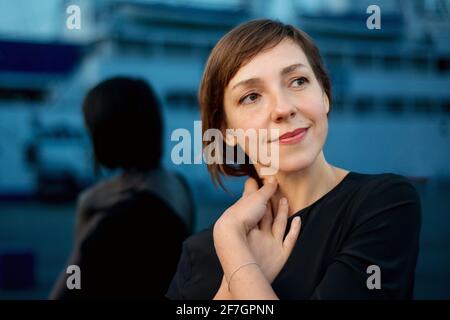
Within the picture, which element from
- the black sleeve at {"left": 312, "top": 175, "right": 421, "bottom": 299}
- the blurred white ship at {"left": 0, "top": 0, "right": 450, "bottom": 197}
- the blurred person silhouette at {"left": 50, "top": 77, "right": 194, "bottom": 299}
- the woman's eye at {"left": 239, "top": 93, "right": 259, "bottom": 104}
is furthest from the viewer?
the blurred white ship at {"left": 0, "top": 0, "right": 450, "bottom": 197}

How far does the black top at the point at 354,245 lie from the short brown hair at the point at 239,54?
0.20 m

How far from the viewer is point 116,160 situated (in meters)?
1.48

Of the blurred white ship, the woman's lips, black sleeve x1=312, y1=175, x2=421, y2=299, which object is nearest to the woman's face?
the woman's lips

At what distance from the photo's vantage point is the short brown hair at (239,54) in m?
0.93

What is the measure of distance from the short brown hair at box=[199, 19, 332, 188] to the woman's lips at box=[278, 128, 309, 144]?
0.35 feet

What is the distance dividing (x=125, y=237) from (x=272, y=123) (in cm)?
58

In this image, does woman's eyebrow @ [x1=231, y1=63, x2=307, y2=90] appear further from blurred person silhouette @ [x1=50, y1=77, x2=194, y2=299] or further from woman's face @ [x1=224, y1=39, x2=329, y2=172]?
blurred person silhouette @ [x1=50, y1=77, x2=194, y2=299]

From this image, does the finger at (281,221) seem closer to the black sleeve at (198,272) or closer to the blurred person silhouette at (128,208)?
the black sleeve at (198,272)

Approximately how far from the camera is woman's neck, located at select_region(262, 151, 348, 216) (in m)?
0.97

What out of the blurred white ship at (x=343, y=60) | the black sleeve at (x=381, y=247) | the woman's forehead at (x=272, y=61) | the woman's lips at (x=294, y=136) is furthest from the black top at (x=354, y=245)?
the blurred white ship at (x=343, y=60)

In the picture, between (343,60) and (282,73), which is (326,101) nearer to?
(282,73)

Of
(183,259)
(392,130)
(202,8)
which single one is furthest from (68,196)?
(183,259)

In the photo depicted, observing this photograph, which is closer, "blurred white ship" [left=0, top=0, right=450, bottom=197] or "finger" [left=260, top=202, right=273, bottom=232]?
"finger" [left=260, top=202, right=273, bottom=232]

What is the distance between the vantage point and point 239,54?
927mm
